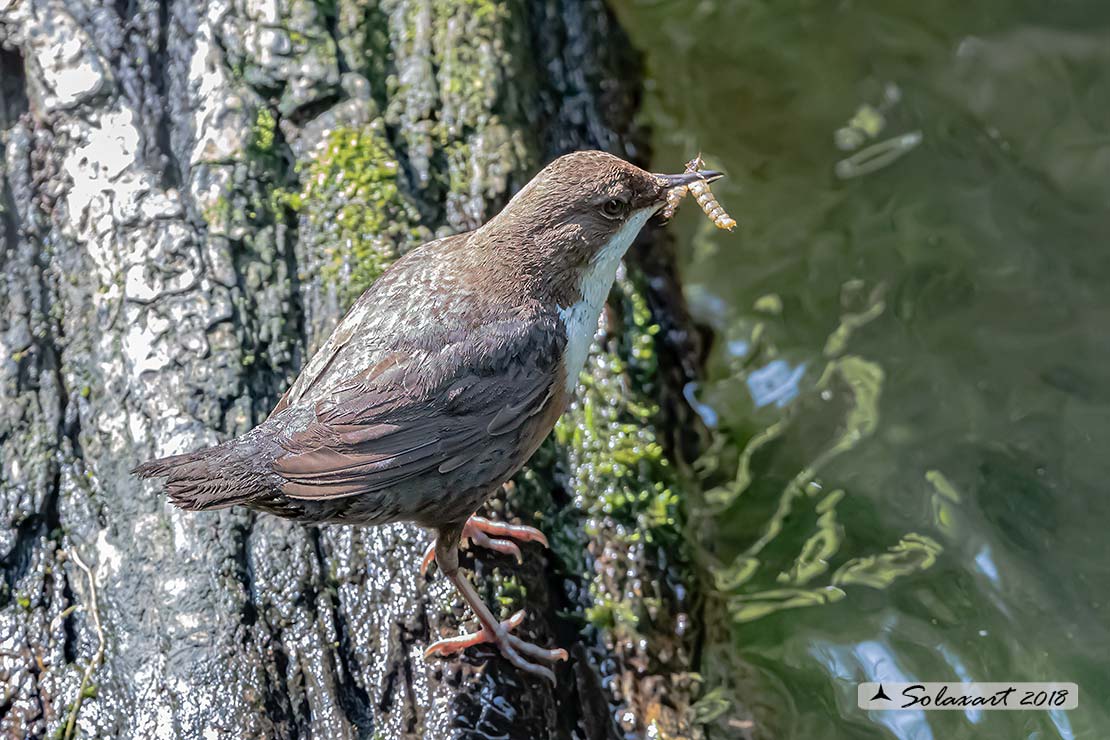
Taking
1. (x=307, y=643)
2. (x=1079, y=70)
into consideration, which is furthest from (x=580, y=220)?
(x=1079, y=70)

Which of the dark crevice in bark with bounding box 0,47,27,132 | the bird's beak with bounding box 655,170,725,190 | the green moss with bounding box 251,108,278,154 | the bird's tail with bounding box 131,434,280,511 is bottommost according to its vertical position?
the bird's tail with bounding box 131,434,280,511

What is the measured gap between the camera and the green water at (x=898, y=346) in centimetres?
382

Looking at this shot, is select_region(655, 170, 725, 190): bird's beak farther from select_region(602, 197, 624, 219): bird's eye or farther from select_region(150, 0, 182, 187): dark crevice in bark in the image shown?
select_region(150, 0, 182, 187): dark crevice in bark

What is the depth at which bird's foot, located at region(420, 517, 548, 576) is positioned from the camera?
11.4 ft

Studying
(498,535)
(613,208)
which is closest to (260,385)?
(498,535)

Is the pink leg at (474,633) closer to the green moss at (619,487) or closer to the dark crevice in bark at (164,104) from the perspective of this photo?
the green moss at (619,487)

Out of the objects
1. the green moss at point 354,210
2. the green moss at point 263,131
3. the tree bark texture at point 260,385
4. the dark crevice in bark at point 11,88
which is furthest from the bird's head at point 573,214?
the dark crevice in bark at point 11,88

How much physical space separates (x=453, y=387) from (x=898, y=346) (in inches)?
101

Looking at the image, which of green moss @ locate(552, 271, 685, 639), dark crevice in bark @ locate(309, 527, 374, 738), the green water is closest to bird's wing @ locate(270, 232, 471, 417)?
dark crevice in bark @ locate(309, 527, 374, 738)

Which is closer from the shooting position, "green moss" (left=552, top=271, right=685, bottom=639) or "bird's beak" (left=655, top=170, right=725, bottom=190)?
"bird's beak" (left=655, top=170, right=725, bottom=190)

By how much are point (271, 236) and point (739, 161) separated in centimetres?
282

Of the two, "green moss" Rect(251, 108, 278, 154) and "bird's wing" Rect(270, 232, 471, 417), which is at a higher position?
"green moss" Rect(251, 108, 278, 154)

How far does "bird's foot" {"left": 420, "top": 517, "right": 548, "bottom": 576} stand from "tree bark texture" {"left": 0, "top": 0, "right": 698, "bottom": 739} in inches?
2.4

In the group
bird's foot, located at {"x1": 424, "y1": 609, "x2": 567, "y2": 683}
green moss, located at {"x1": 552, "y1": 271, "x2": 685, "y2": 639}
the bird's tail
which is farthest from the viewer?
green moss, located at {"x1": 552, "y1": 271, "x2": 685, "y2": 639}
